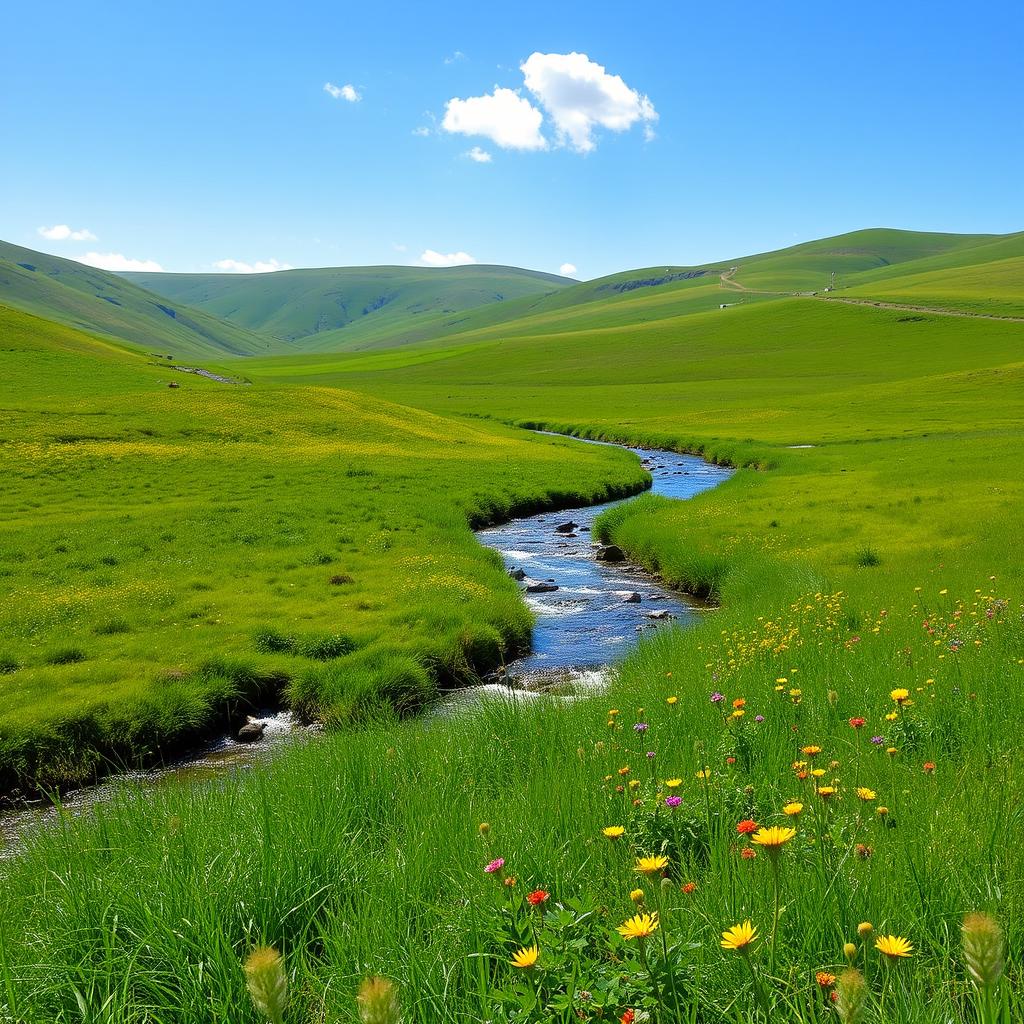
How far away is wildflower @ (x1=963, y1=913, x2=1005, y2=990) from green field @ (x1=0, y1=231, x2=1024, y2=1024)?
0.10m

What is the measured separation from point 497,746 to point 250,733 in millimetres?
7059

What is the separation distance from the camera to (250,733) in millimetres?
12953

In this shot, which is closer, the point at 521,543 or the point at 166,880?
the point at 166,880

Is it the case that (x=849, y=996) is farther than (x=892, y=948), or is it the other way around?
(x=892, y=948)

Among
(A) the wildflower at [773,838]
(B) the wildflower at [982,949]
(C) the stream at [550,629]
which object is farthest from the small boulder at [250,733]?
(B) the wildflower at [982,949]

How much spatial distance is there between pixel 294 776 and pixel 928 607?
409 inches

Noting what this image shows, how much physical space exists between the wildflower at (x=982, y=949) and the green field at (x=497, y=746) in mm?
105

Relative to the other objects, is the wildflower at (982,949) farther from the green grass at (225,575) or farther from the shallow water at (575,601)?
the shallow water at (575,601)

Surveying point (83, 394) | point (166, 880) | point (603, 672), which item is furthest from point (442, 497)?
point (83, 394)

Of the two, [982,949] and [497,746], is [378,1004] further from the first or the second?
[497,746]

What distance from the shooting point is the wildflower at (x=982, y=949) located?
161 cm

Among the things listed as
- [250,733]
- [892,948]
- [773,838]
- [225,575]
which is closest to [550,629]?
[250,733]

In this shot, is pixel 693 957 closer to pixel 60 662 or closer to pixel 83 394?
pixel 60 662

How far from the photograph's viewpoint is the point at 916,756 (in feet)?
18.8
